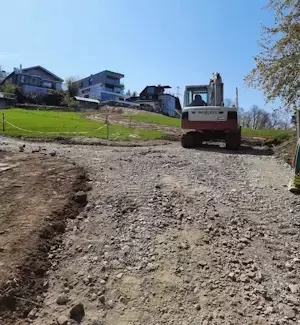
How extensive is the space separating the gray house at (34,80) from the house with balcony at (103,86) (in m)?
6.81

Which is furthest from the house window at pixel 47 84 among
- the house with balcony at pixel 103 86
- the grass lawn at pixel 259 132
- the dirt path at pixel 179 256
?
the dirt path at pixel 179 256

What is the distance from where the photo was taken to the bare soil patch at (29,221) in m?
3.41

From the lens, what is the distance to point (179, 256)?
13.3 ft

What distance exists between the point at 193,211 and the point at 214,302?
193cm

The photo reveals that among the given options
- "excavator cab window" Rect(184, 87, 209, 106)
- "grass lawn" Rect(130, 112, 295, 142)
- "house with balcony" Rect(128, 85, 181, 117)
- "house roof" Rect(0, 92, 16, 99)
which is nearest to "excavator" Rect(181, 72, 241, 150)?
"excavator cab window" Rect(184, 87, 209, 106)

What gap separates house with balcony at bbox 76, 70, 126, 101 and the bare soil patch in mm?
77605

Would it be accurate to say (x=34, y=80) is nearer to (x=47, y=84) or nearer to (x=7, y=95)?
(x=47, y=84)

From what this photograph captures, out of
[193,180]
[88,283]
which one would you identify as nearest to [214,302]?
[88,283]

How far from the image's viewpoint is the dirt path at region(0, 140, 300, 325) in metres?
3.31

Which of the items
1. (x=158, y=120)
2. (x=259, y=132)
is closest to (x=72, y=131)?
(x=259, y=132)

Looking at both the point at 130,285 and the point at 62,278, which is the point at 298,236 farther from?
the point at 62,278

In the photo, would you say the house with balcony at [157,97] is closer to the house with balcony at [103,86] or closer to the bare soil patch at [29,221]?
the house with balcony at [103,86]

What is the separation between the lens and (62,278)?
12.3 ft

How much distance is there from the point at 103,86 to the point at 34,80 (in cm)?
1719
